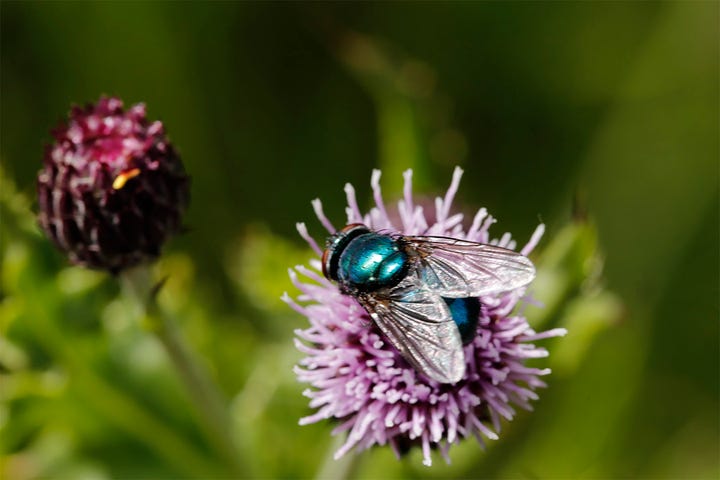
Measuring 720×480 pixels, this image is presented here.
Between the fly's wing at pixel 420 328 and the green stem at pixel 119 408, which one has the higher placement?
the green stem at pixel 119 408

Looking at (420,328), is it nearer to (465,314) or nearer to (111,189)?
(465,314)

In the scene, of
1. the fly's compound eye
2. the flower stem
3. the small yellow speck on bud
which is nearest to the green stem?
the flower stem

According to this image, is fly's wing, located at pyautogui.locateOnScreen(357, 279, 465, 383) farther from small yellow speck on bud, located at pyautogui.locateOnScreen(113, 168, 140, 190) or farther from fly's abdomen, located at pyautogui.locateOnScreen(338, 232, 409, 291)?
small yellow speck on bud, located at pyautogui.locateOnScreen(113, 168, 140, 190)

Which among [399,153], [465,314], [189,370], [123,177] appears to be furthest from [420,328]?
[399,153]

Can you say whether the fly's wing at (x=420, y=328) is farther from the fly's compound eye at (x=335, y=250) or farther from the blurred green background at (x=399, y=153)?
the blurred green background at (x=399, y=153)

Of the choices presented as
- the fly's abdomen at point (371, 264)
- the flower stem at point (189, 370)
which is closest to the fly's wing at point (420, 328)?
the fly's abdomen at point (371, 264)

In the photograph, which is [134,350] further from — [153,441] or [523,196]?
[523,196]
